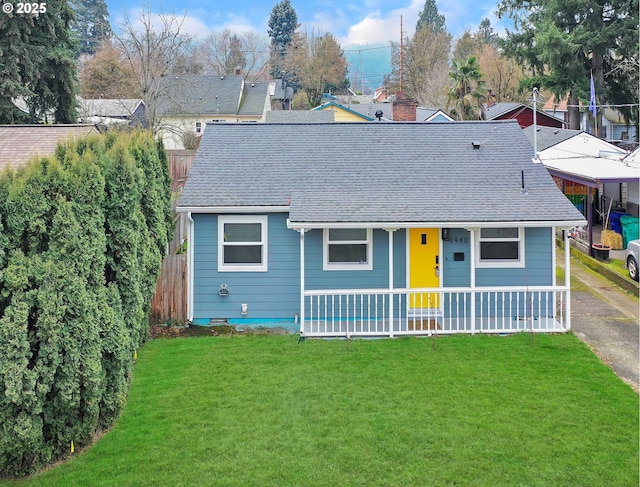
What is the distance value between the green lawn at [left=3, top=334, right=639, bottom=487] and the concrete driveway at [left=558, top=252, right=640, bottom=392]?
0.38m

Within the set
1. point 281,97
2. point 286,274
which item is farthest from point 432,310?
point 281,97

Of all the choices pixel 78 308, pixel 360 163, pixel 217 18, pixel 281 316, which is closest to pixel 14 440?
pixel 78 308

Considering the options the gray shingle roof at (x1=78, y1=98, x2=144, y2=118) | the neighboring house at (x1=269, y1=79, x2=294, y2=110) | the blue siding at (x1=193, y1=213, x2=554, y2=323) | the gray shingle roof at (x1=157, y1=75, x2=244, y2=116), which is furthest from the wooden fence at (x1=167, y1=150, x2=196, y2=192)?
the neighboring house at (x1=269, y1=79, x2=294, y2=110)

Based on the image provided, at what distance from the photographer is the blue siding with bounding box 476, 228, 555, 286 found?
35.8 ft

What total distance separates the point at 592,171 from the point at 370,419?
14.4 m

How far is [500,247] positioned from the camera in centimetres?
1100

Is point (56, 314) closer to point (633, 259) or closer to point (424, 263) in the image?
point (424, 263)

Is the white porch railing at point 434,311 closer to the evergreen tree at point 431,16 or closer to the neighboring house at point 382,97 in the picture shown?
the neighboring house at point 382,97

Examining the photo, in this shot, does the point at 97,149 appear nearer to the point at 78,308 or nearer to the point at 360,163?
the point at 78,308

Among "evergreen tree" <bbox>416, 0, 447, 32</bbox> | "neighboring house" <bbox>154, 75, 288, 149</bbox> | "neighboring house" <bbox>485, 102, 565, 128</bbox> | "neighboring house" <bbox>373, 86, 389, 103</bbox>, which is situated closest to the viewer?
"neighboring house" <bbox>485, 102, 565, 128</bbox>

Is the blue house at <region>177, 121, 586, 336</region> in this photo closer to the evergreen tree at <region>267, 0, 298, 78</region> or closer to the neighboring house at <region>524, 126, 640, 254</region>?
the neighboring house at <region>524, 126, 640, 254</region>

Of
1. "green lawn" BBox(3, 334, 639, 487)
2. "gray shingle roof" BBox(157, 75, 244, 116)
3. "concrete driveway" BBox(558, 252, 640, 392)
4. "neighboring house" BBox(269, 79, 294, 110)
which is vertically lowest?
"green lawn" BBox(3, 334, 639, 487)

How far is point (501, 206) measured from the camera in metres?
10.7

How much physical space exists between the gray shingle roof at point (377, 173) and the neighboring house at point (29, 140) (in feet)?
14.6
